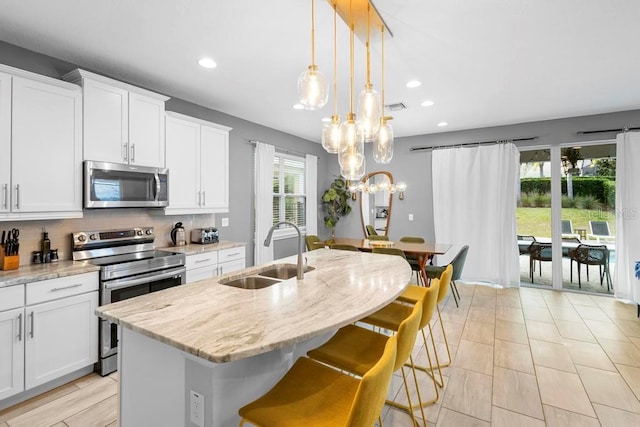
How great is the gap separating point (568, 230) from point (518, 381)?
3508 mm

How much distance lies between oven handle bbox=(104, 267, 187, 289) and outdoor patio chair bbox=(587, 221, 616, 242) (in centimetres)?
569

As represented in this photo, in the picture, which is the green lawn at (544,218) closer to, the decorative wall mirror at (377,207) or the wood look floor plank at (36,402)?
the decorative wall mirror at (377,207)

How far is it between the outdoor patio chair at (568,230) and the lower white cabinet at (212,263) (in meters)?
4.85

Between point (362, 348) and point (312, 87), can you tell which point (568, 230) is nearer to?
point (362, 348)

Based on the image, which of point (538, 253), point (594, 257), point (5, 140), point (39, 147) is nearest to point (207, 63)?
point (39, 147)

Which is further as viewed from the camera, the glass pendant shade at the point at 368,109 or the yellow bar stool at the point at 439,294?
the yellow bar stool at the point at 439,294

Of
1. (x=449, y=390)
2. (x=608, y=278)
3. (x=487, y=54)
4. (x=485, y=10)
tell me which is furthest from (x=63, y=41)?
(x=608, y=278)

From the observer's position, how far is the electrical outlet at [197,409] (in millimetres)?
1231

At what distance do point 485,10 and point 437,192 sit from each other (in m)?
3.74

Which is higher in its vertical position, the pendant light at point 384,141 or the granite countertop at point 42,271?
the pendant light at point 384,141

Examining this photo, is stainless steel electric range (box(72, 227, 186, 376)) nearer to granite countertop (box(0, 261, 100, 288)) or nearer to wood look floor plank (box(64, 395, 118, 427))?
granite countertop (box(0, 261, 100, 288))

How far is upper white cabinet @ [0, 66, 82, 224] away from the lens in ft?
7.56

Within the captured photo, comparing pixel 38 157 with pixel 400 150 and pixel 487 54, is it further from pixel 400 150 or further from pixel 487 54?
pixel 400 150

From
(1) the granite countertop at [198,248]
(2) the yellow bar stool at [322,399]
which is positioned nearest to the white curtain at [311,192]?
(1) the granite countertop at [198,248]
